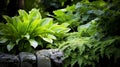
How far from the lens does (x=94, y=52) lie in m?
3.81

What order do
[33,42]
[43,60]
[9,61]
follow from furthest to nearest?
[33,42] → [43,60] → [9,61]

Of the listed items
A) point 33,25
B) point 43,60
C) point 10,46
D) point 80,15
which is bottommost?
point 43,60

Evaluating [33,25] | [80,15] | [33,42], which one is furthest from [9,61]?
[80,15]

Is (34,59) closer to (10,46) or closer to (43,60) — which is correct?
(43,60)

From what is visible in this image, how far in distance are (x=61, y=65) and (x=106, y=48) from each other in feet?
2.79

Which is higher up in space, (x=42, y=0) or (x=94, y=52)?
(x=42, y=0)

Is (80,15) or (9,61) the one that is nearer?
(9,61)

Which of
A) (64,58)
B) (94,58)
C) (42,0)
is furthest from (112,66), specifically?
(42,0)

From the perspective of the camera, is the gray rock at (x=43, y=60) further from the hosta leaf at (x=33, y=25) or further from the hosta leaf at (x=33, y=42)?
the hosta leaf at (x=33, y=25)

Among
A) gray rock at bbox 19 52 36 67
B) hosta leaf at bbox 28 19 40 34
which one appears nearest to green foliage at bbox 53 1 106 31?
hosta leaf at bbox 28 19 40 34

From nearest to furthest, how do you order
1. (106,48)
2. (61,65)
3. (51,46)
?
(106,48) < (61,65) < (51,46)

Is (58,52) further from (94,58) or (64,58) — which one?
(94,58)

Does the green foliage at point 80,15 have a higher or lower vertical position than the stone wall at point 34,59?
higher

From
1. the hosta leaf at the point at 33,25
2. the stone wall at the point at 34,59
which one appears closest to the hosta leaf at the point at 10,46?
the stone wall at the point at 34,59
